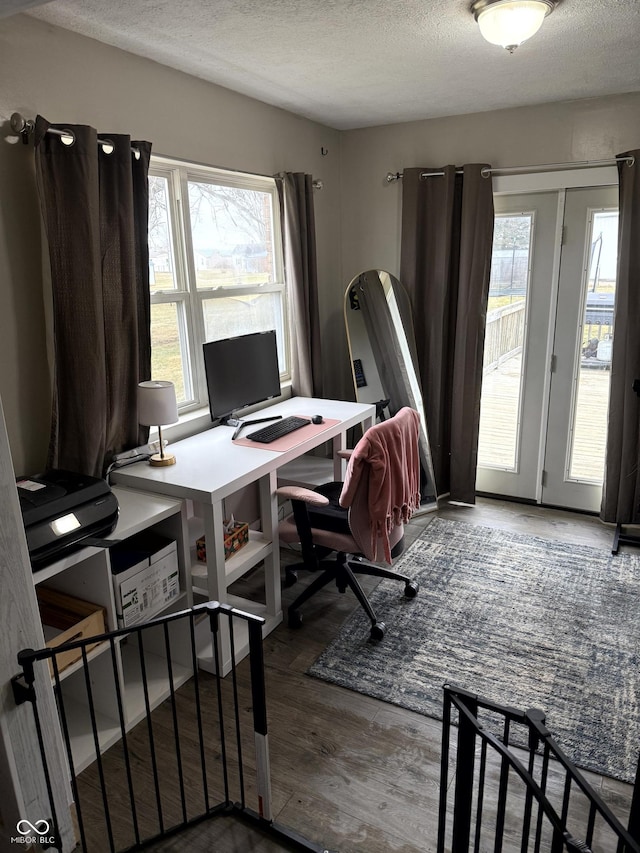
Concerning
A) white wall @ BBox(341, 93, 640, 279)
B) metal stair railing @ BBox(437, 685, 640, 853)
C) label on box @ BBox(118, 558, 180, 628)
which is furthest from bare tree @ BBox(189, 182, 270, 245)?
metal stair railing @ BBox(437, 685, 640, 853)

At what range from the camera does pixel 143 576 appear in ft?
7.40

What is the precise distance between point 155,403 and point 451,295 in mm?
2288

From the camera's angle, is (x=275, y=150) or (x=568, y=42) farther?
(x=275, y=150)

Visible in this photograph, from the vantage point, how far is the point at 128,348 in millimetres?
2596

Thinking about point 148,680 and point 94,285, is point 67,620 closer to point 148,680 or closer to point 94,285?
point 148,680

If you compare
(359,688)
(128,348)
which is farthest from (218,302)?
(359,688)

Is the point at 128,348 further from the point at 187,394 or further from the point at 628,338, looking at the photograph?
the point at 628,338

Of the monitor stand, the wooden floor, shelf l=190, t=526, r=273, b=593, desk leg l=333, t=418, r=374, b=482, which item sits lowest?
the wooden floor

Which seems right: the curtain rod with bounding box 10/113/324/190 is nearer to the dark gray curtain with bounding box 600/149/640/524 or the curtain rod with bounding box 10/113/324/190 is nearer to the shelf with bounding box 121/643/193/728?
the shelf with bounding box 121/643/193/728

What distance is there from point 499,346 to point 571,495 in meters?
1.11

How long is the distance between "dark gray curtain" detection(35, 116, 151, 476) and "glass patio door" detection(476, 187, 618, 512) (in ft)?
7.87

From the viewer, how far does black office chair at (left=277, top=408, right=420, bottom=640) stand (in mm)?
2531

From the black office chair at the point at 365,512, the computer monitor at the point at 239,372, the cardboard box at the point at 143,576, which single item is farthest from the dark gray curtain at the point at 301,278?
the cardboard box at the point at 143,576

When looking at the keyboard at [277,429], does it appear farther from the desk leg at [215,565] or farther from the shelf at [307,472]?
the desk leg at [215,565]
